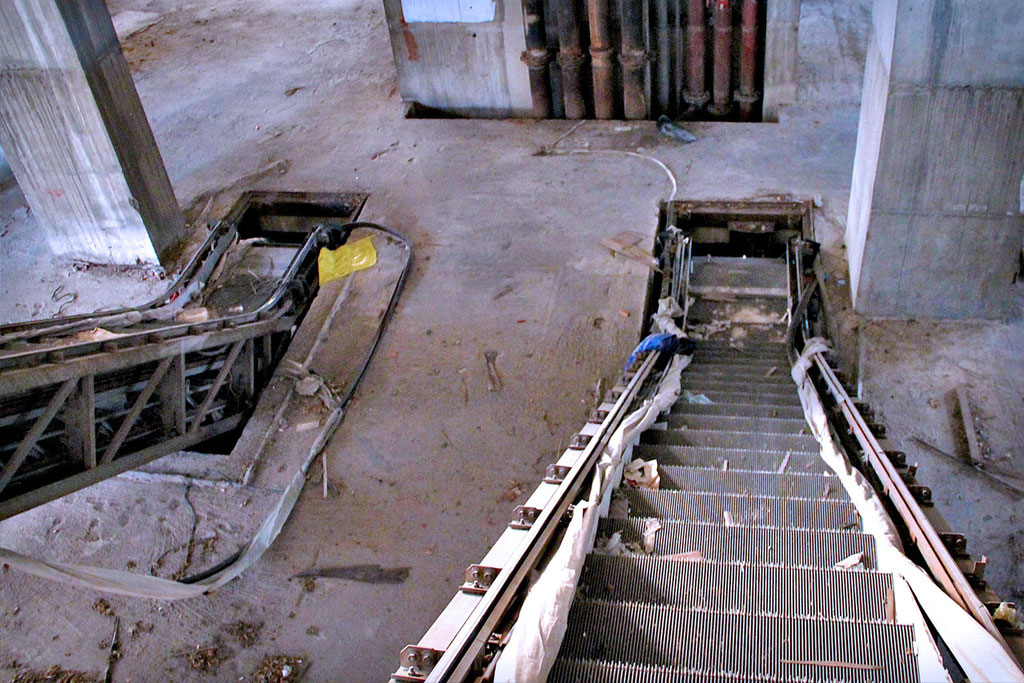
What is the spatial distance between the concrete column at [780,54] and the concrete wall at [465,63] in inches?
110

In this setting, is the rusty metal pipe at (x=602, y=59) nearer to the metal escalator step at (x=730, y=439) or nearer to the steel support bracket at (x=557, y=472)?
the metal escalator step at (x=730, y=439)

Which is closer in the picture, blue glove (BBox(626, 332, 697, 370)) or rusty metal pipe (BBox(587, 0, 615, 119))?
blue glove (BBox(626, 332, 697, 370))

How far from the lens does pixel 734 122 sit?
965 cm

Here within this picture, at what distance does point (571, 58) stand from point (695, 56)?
4.61 ft

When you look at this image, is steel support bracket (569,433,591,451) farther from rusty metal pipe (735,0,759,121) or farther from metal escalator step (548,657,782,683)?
rusty metal pipe (735,0,759,121)

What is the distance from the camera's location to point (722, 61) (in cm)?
926

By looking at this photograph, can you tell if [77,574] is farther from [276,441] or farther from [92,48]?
[92,48]

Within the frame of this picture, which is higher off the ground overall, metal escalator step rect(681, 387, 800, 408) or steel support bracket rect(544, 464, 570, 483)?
steel support bracket rect(544, 464, 570, 483)

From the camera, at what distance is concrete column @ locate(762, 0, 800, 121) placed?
875 cm

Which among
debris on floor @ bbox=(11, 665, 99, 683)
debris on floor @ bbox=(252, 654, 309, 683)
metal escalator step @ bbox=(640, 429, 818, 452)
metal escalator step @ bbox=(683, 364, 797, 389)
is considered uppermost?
metal escalator step @ bbox=(640, 429, 818, 452)

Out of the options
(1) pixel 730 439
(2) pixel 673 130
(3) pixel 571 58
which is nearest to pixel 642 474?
(1) pixel 730 439

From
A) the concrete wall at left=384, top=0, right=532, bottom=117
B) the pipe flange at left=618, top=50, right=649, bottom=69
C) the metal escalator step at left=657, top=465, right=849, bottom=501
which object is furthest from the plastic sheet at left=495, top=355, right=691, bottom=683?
the concrete wall at left=384, top=0, right=532, bottom=117

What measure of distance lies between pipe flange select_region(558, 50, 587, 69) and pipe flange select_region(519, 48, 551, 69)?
18 cm

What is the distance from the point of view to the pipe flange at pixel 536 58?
9570 mm
